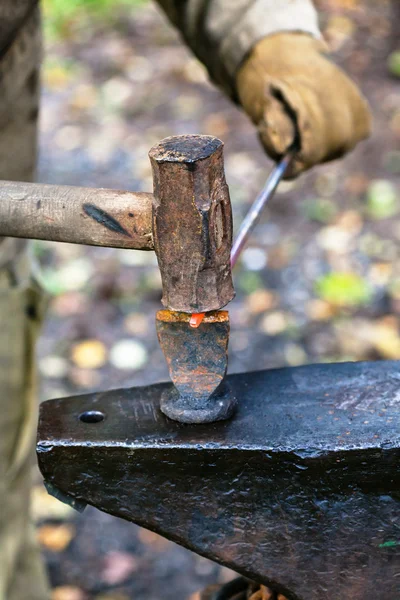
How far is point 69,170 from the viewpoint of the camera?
4383 millimetres

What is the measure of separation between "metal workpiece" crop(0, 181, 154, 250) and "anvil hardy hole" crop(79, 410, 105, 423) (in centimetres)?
29

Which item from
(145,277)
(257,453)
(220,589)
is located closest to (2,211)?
(257,453)

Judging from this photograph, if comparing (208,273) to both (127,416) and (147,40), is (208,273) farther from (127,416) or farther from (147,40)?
(147,40)

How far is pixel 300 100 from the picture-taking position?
74.0 inches

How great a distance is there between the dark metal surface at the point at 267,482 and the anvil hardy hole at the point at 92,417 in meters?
0.01

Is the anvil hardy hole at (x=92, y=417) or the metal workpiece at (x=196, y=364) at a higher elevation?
the metal workpiece at (x=196, y=364)

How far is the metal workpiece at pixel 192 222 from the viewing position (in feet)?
3.37

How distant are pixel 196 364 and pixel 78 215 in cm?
29

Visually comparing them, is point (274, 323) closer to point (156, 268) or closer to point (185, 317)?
point (156, 268)

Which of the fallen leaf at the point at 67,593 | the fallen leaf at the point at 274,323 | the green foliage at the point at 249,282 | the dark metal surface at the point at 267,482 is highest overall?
the dark metal surface at the point at 267,482

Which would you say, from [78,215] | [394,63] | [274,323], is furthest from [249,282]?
[78,215]

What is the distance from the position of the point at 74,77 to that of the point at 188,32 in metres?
3.39

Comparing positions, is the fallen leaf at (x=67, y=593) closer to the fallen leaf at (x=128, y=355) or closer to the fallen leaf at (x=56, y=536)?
the fallen leaf at (x=56, y=536)

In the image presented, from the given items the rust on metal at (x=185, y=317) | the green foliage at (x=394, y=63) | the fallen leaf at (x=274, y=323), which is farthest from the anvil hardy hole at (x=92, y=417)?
the green foliage at (x=394, y=63)
